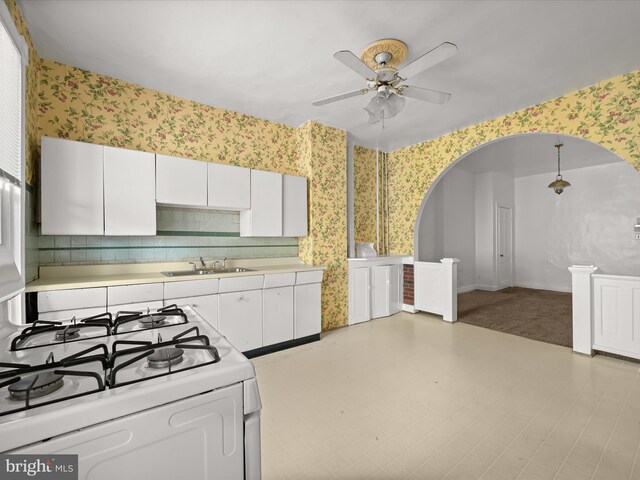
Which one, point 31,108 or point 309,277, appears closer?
point 31,108

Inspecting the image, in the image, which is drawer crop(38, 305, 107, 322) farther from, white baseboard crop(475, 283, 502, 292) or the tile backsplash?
white baseboard crop(475, 283, 502, 292)

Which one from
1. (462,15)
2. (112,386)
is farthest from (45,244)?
(462,15)

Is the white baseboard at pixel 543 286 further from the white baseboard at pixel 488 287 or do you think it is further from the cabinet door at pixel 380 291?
the cabinet door at pixel 380 291

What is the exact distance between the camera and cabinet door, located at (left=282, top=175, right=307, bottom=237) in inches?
146

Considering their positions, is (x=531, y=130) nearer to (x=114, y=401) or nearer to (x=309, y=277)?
(x=309, y=277)

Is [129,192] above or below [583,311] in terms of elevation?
above

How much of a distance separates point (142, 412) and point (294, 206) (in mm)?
3132

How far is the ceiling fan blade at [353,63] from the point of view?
1918 mm

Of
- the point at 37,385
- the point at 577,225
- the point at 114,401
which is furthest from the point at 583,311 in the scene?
the point at 577,225

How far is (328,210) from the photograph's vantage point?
160 inches

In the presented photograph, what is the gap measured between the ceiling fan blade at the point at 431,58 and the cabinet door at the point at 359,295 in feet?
8.83

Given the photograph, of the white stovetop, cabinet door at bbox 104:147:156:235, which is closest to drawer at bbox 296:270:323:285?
cabinet door at bbox 104:147:156:235

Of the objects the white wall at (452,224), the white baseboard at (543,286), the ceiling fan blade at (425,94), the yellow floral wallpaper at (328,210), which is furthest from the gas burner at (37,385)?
the white baseboard at (543,286)

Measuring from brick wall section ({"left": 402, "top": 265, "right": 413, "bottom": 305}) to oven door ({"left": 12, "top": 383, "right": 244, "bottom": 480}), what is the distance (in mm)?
4257
